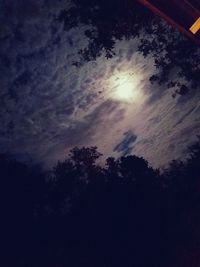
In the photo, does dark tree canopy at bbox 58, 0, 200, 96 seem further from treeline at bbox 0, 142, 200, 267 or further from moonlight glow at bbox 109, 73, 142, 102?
treeline at bbox 0, 142, 200, 267

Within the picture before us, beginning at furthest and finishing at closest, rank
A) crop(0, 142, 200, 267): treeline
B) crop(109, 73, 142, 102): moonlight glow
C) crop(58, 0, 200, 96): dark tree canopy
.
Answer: crop(109, 73, 142, 102): moonlight glow < crop(0, 142, 200, 267): treeline < crop(58, 0, 200, 96): dark tree canopy

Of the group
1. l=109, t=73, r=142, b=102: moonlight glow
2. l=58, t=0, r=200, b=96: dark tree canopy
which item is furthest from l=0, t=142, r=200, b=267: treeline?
l=58, t=0, r=200, b=96: dark tree canopy

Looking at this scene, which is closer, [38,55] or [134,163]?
[38,55]

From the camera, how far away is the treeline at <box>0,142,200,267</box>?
5852mm

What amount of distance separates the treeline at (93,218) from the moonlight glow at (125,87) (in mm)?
1307

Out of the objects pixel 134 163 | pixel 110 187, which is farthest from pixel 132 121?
pixel 110 187

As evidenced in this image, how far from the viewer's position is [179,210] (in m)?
6.85

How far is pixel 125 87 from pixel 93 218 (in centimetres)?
263

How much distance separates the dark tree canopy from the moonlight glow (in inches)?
16.9

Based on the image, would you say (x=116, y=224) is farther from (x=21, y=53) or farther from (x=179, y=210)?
(x=21, y=53)

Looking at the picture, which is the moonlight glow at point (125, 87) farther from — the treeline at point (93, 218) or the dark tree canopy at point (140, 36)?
the treeline at point (93, 218)

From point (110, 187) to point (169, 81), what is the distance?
253cm

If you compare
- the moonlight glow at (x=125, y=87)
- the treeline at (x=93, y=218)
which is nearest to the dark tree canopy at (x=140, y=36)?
the moonlight glow at (x=125, y=87)

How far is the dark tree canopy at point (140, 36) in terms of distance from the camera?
16.8 feet
